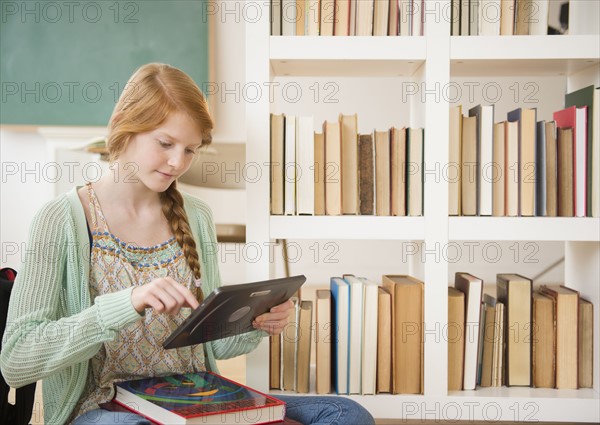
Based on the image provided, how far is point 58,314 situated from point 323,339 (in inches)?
23.9

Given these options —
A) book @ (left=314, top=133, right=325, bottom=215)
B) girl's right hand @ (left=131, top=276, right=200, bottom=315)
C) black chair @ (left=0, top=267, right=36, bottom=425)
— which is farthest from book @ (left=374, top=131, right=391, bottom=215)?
black chair @ (left=0, top=267, right=36, bottom=425)

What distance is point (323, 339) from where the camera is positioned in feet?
5.26

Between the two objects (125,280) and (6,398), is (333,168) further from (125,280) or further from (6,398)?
(6,398)

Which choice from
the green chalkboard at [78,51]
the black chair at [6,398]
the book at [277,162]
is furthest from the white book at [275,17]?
the green chalkboard at [78,51]

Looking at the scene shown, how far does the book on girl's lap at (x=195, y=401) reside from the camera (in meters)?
1.11

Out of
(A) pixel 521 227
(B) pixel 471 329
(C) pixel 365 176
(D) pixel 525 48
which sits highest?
(D) pixel 525 48

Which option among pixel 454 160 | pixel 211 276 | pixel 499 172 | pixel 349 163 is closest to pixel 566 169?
pixel 499 172

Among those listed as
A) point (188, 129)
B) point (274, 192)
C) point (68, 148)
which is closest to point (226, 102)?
point (68, 148)

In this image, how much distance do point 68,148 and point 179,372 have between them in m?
2.82

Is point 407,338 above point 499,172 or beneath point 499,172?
beneath

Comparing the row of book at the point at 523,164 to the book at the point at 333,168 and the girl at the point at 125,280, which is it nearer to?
the book at the point at 333,168

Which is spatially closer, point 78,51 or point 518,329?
point 518,329

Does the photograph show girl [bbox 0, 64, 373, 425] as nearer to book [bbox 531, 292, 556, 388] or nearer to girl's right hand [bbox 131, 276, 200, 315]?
girl's right hand [bbox 131, 276, 200, 315]

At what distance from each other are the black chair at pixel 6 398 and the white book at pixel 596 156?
1.24 metres
